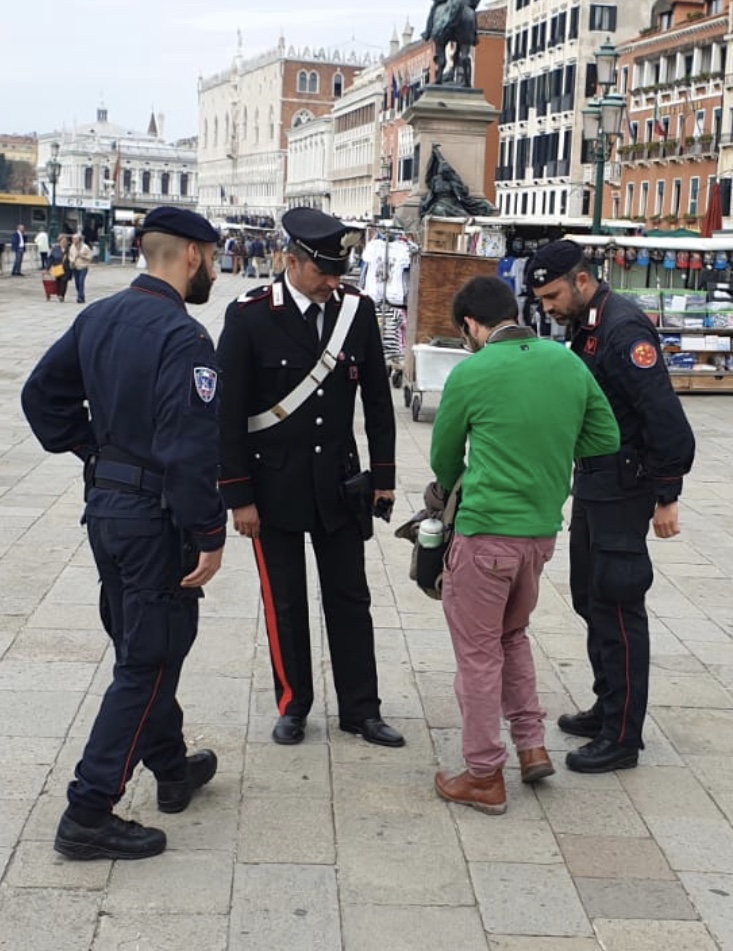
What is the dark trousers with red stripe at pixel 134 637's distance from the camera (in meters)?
4.27

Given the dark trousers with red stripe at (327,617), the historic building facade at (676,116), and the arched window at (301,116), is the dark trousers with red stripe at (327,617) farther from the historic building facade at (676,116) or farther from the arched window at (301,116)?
the arched window at (301,116)

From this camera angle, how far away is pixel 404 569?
27.8 feet

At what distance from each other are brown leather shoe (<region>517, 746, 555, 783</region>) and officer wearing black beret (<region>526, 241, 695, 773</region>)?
25 centimetres

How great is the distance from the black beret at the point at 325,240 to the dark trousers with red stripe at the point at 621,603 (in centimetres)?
118

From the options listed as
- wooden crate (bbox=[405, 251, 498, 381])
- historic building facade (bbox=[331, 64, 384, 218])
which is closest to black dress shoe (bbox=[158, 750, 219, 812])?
wooden crate (bbox=[405, 251, 498, 381])

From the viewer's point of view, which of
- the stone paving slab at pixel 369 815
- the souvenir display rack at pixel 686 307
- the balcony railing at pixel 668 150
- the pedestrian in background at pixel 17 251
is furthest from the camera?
the balcony railing at pixel 668 150

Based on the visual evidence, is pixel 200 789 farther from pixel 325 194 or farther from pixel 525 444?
pixel 325 194

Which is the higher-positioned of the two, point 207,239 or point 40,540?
point 207,239

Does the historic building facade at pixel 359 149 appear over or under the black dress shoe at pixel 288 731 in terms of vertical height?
over

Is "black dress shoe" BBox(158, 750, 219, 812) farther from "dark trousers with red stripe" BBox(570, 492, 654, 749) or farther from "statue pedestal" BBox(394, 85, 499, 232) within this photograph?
"statue pedestal" BBox(394, 85, 499, 232)

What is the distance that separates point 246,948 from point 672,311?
50.3ft

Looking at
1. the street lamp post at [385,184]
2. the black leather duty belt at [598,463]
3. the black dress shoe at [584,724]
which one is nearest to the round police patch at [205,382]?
the black leather duty belt at [598,463]

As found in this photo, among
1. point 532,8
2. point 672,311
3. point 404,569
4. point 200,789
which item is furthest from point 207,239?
point 532,8

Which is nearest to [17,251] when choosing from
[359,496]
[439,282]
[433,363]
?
[439,282]
